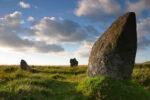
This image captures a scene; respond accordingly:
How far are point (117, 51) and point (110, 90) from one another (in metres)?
2.73

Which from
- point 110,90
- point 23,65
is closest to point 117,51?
point 110,90

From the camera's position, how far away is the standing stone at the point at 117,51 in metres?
Result: 10.2

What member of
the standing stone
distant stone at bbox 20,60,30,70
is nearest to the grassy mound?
the standing stone

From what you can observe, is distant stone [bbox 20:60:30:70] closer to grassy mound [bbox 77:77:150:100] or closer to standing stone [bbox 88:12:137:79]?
standing stone [bbox 88:12:137:79]

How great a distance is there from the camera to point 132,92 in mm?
9031

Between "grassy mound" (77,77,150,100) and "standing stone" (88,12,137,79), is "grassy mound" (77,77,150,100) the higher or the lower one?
the lower one

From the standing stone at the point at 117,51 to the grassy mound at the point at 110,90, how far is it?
0.91 m

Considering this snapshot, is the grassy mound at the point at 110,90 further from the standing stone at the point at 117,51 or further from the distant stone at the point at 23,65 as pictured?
the distant stone at the point at 23,65

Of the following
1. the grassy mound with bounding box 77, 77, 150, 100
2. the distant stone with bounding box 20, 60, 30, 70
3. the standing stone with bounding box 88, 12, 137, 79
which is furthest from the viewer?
the distant stone with bounding box 20, 60, 30, 70

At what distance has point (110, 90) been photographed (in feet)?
28.7

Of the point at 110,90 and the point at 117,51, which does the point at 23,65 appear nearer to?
the point at 117,51

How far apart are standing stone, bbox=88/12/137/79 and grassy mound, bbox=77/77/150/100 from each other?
0.91m

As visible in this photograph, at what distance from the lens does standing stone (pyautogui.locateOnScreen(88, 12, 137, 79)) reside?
1024 centimetres

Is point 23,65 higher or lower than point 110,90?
higher
